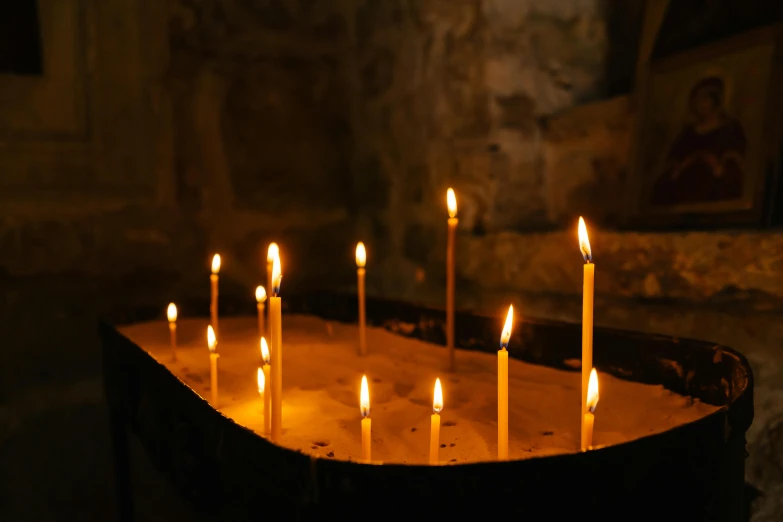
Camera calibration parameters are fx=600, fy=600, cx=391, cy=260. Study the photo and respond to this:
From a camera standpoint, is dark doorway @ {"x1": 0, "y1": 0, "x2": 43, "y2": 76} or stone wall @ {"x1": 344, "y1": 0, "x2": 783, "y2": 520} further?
dark doorway @ {"x1": 0, "y1": 0, "x2": 43, "y2": 76}

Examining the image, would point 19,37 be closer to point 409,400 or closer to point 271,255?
point 271,255

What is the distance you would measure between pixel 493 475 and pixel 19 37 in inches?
78.5

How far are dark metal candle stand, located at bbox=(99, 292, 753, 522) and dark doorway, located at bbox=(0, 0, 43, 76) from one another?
142 centimetres

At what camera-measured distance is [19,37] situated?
5.97ft

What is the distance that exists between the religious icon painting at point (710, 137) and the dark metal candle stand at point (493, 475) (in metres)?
0.57

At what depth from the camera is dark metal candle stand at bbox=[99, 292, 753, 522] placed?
19.2 inches

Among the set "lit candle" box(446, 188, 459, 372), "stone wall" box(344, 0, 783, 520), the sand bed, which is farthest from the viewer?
"stone wall" box(344, 0, 783, 520)

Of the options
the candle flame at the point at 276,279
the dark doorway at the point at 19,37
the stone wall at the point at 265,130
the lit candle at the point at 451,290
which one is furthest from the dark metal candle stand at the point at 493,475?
the dark doorway at the point at 19,37

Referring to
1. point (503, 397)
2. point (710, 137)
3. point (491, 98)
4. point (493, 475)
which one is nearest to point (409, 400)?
point (503, 397)

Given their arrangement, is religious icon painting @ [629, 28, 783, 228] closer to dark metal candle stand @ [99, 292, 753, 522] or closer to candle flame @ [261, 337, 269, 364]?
dark metal candle stand @ [99, 292, 753, 522]

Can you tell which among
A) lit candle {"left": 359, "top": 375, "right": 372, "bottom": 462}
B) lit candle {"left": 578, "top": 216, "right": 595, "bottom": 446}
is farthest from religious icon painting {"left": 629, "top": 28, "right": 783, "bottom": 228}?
lit candle {"left": 359, "top": 375, "right": 372, "bottom": 462}

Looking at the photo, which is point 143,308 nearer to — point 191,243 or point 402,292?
point 191,243

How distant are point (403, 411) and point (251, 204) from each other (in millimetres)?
1377

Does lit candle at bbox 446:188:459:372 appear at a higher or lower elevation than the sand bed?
higher
